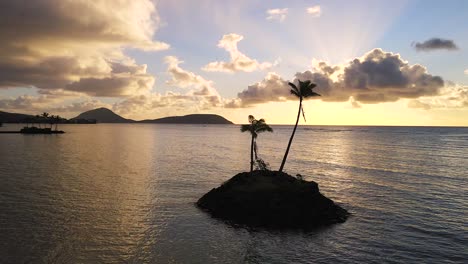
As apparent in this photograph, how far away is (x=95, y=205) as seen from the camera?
4372cm

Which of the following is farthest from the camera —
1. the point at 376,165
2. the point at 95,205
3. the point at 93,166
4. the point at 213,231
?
the point at 376,165

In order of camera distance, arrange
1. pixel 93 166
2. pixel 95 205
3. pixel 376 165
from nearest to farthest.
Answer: pixel 95 205 < pixel 93 166 < pixel 376 165

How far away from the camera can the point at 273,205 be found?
3872 centimetres

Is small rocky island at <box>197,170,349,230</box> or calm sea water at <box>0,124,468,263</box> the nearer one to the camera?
calm sea water at <box>0,124,468,263</box>

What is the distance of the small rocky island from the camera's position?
123 ft

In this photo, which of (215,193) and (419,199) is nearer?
(215,193)

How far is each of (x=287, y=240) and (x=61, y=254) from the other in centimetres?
1947

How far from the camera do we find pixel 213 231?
114 feet

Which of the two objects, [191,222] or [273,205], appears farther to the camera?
[273,205]

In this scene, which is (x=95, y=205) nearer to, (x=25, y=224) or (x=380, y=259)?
(x=25, y=224)

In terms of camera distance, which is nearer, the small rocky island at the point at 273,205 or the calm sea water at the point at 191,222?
the calm sea water at the point at 191,222

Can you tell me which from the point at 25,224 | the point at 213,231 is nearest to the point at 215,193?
the point at 213,231

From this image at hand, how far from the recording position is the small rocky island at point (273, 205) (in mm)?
37438

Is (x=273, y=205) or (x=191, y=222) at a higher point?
(x=273, y=205)
